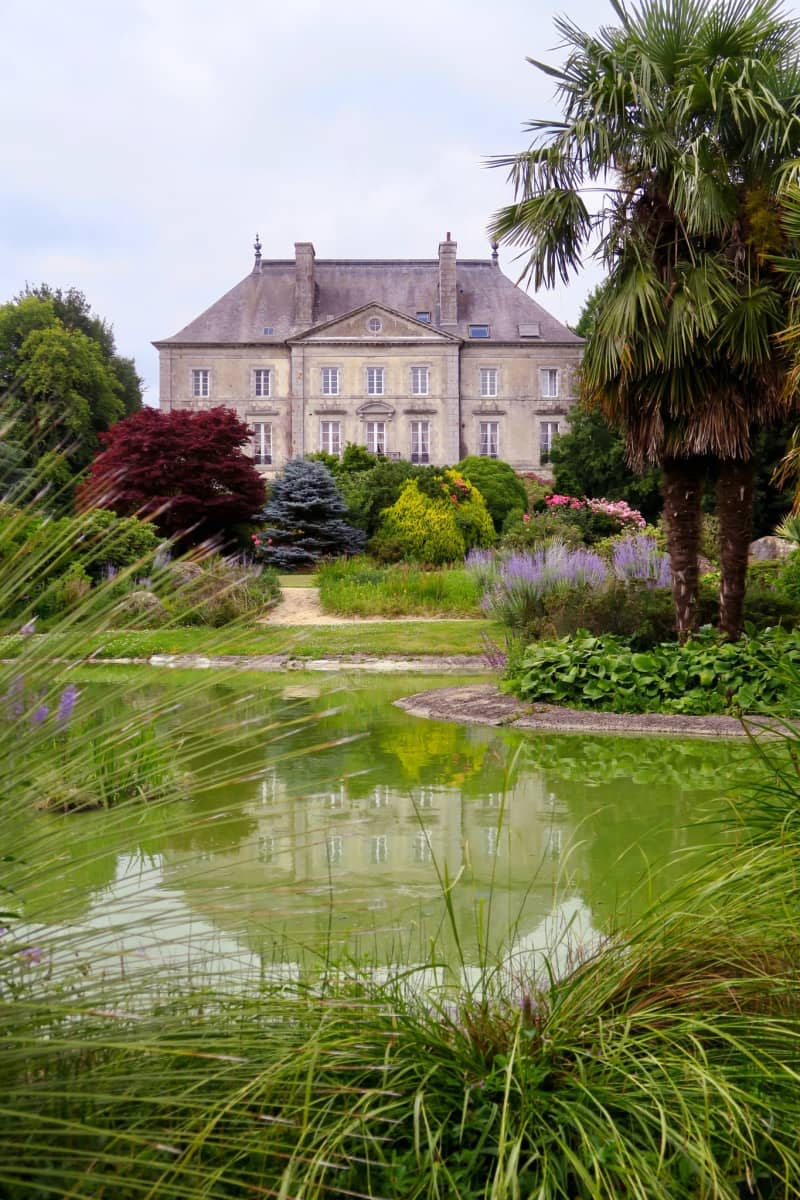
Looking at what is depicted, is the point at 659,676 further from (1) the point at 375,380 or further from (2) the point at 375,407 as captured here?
(1) the point at 375,380

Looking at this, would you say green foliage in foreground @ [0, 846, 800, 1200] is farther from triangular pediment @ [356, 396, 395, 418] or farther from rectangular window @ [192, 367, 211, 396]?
rectangular window @ [192, 367, 211, 396]

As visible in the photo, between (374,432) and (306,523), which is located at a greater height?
(374,432)

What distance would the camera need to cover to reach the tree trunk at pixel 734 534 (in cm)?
952

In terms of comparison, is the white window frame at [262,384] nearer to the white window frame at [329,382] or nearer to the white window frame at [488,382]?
the white window frame at [329,382]

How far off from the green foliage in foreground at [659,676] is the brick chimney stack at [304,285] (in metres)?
37.9

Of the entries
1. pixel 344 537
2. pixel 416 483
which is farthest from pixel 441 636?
pixel 344 537

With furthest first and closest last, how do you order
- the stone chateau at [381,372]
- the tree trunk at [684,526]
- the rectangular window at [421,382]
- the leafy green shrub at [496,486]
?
the rectangular window at [421,382], the stone chateau at [381,372], the leafy green shrub at [496,486], the tree trunk at [684,526]

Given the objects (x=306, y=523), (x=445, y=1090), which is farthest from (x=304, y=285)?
(x=445, y=1090)

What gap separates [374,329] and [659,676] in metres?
37.6

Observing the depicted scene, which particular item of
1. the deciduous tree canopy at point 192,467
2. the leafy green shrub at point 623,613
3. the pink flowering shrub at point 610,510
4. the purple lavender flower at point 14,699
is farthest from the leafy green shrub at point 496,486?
the purple lavender flower at point 14,699

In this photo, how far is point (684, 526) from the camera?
9.70 m

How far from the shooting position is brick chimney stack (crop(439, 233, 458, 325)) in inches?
1772

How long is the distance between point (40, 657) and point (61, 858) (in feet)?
1.22

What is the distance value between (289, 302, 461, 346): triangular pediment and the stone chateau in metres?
0.05
